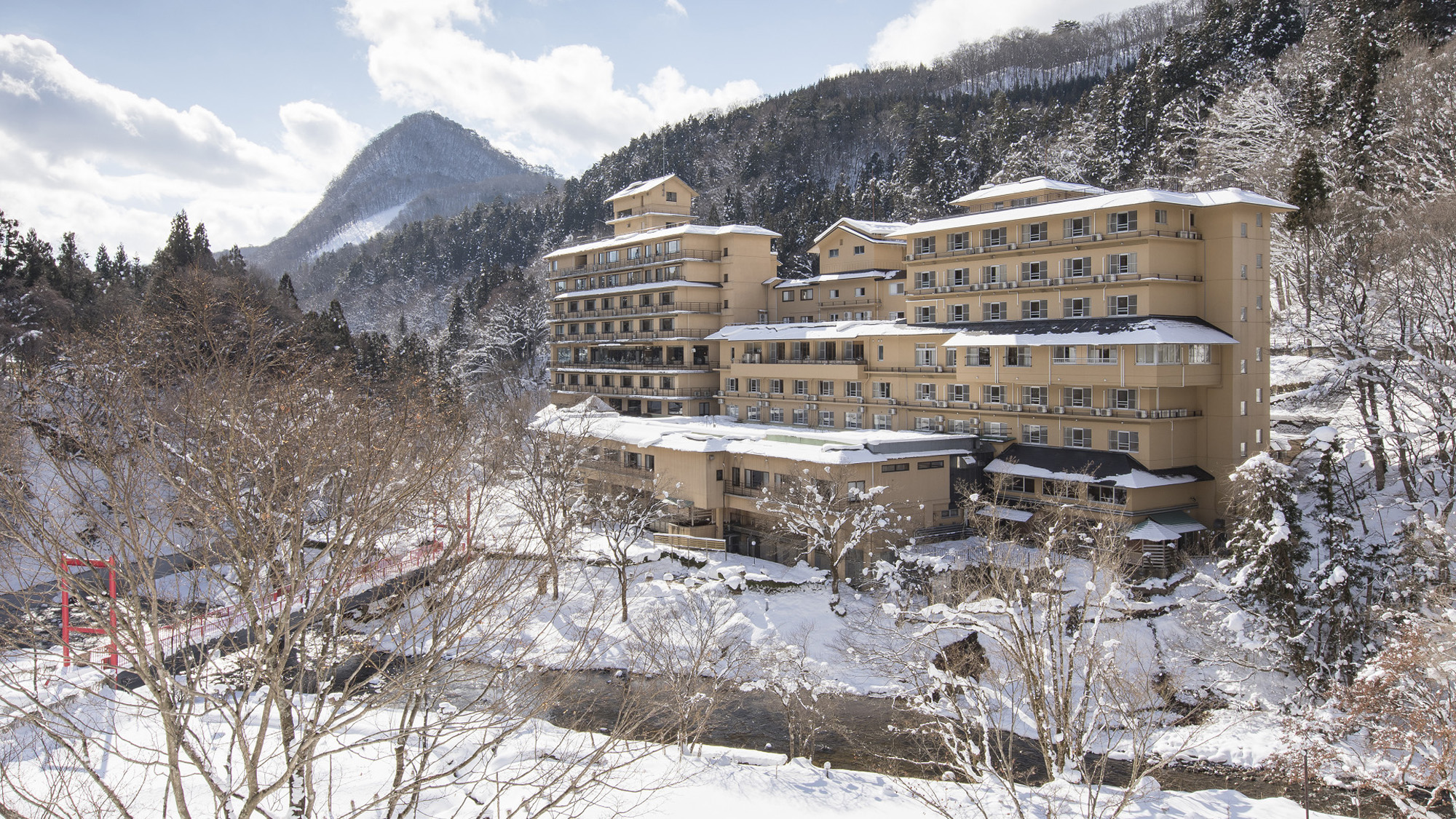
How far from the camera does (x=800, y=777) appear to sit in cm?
1877

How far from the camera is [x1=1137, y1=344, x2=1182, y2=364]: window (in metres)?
30.6

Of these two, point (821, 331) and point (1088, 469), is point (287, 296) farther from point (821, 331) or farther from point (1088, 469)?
point (1088, 469)

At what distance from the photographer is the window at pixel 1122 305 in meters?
32.5

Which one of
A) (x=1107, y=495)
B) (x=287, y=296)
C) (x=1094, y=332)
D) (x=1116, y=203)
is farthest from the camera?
(x=287, y=296)

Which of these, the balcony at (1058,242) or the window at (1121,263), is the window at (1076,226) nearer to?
the balcony at (1058,242)

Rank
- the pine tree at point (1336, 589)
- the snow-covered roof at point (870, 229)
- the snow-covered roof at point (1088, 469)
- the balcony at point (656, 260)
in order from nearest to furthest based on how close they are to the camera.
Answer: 1. the pine tree at point (1336, 589)
2. the snow-covered roof at point (1088, 469)
3. the snow-covered roof at point (870, 229)
4. the balcony at point (656, 260)

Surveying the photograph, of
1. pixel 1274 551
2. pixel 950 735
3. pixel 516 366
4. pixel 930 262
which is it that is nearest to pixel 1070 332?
pixel 930 262

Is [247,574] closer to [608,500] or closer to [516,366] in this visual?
[608,500]

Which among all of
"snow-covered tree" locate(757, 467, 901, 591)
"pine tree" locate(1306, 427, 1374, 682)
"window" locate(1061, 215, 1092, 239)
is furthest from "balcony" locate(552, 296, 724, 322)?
"pine tree" locate(1306, 427, 1374, 682)

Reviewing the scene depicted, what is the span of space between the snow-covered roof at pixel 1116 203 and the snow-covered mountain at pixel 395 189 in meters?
132

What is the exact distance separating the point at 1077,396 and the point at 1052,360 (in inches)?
74.8

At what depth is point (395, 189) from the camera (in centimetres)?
17975

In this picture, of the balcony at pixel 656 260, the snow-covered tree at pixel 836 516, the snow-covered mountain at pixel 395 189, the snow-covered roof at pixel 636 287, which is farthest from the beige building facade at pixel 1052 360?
the snow-covered mountain at pixel 395 189

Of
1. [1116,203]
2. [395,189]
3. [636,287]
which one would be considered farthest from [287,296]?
[395,189]
